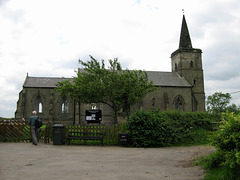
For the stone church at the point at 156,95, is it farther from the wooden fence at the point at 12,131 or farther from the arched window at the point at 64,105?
the wooden fence at the point at 12,131

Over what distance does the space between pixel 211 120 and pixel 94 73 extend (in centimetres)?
1371

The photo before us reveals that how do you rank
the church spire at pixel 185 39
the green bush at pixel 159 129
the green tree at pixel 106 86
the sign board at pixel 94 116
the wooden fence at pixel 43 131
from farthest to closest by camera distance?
the church spire at pixel 185 39
the green tree at pixel 106 86
the sign board at pixel 94 116
the wooden fence at pixel 43 131
the green bush at pixel 159 129

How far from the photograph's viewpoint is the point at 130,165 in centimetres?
802

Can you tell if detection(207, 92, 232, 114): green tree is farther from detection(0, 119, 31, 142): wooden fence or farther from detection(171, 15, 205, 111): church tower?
detection(0, 119, 31, 142): wooden fence

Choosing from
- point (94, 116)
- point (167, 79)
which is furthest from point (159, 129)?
point (167, 79)

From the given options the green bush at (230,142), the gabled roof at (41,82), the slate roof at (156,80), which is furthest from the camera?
the slate roof at (156,80)

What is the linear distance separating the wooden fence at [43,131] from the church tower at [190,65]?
3068 cm

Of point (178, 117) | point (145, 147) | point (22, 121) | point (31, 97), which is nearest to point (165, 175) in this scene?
point (145, 147)

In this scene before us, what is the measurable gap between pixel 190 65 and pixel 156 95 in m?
11.1

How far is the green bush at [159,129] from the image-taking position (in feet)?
47.5

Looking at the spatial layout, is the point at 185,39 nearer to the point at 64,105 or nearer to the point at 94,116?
the point at 64,105

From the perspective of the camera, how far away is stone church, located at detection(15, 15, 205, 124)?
36.5 m

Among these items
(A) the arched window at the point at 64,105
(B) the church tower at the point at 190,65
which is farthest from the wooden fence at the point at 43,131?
(B) the church tower at the point at 190,65

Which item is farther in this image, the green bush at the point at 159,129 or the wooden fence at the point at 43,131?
the wooden fence at the point at 43,131
